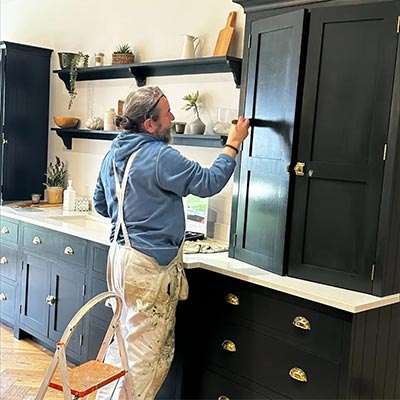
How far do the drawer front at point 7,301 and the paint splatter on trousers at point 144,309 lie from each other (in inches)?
66.1

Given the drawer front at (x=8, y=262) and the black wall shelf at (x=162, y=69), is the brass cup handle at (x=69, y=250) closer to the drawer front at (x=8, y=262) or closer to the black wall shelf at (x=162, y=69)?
the drawer front at (x=8, y=262)

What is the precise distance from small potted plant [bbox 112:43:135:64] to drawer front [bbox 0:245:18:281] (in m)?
1.51

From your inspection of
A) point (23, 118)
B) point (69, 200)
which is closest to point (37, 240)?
point (69, 200)

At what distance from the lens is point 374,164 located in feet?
7.43

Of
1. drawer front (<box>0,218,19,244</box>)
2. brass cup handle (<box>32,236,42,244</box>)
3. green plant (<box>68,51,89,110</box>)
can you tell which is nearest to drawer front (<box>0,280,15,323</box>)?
drawer front (<box>0,218,19,244</box>)

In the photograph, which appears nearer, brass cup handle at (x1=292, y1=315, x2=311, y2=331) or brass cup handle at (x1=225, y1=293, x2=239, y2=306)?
brass cup handle at (x1=292, y1=315, x2=311, y2=331)

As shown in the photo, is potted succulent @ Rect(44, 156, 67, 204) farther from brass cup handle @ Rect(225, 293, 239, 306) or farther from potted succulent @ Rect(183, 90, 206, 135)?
brass cup handle @ Rect(225, 293, 239, 306)

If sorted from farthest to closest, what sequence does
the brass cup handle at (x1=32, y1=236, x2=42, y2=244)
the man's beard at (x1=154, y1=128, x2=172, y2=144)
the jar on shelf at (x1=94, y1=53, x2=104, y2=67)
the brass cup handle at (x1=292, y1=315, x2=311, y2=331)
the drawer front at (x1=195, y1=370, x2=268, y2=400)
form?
the jar on shelf at (x1=94, y1=53, x2=104, y2=67)
the brass cup handle at (x1=32, y1=236, x2=42, y2=244)
the drawer front at (x1=195, y1=370, x2=268, y2=400)
the man's beard at (x1=154, y1=128, x2=172, y2=144)
the brass cup handle at (x1=292, y1=315, x2=311, y2=331)

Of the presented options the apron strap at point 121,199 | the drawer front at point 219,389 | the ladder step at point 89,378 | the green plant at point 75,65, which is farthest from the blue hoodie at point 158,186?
the green plant at point 75,65

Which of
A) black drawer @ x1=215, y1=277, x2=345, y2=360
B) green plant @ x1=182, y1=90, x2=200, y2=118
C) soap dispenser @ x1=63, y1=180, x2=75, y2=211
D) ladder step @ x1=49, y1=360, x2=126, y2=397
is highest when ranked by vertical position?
green plant @ x1=182, y1=90, x2=200, y2=118

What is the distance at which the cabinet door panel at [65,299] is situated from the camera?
3.36 m

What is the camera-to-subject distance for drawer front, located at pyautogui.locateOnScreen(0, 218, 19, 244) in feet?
12.7

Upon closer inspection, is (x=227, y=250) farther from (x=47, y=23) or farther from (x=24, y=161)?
(x=47, y=23)

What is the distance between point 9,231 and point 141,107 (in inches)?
78.1
